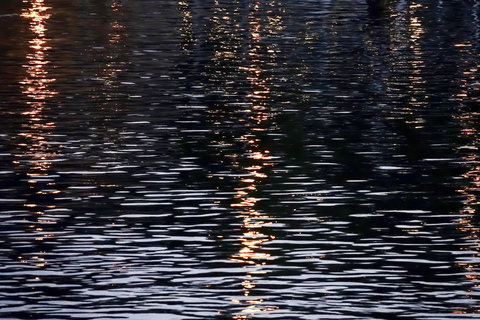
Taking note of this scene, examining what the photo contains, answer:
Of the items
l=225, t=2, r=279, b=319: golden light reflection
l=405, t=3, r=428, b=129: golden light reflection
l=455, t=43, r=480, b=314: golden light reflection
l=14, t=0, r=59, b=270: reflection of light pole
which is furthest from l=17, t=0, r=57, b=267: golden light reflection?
l=405, t=3, r=428, b=129: golden light reflection

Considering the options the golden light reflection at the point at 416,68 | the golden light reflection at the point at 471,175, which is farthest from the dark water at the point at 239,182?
the golden light reflection at the point at 416,68

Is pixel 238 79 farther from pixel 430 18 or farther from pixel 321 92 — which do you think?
pixel 430 18

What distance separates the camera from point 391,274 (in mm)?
17047

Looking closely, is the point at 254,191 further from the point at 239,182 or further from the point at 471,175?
the point at 471,175

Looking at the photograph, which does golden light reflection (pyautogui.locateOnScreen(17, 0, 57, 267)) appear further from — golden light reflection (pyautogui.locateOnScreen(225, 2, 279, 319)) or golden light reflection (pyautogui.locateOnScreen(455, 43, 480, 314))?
golden light reflection (pyautogui.locateOnScreen(455, 43, 480, 314))

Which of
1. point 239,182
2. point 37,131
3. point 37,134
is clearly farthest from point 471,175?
point 37,131

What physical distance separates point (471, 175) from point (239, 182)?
13.6 feet

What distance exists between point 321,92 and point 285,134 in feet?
24.5

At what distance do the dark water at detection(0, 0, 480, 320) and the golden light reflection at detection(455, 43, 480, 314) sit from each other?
0.05 meters

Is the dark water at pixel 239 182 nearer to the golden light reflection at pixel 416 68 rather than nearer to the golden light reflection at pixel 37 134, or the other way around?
the golden light reflection at pixel 37 134

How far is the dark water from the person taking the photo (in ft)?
53.5

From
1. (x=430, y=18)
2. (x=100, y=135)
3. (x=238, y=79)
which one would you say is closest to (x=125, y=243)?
(x=100, y=135)

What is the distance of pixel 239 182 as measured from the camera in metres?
23.5

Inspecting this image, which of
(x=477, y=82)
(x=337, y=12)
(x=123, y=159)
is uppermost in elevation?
(x=123, y=159)
